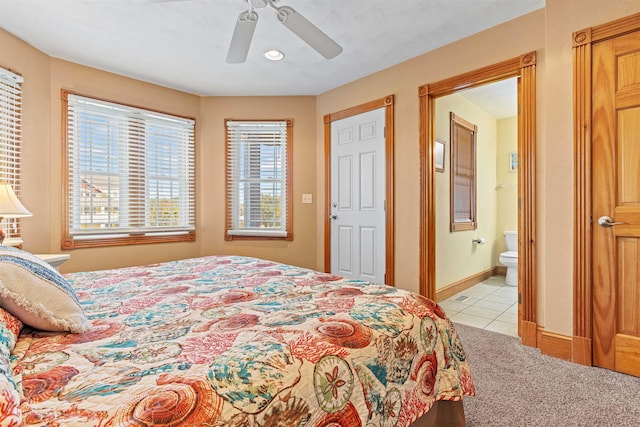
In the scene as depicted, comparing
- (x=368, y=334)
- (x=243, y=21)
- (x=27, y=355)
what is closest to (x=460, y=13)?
(x=243, y=21)

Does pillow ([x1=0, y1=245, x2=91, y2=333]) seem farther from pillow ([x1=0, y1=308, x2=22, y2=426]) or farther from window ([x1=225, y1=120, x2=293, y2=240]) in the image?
window ([x1=225, y1=120, x2=293, y2=240])

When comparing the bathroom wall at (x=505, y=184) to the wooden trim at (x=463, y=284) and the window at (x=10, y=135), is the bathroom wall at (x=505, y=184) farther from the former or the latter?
the window at (x=10, y=135)

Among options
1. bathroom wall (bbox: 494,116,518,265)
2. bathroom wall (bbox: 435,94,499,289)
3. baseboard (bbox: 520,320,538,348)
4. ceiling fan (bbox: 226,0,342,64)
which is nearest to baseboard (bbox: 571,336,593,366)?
baseboard (bbox: 520,320,538,348)

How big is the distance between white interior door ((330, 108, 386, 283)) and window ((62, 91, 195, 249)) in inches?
72.8

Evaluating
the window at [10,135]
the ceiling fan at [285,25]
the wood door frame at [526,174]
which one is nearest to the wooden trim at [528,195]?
the wood door frame at [526,174]

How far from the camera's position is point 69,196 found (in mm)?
3178

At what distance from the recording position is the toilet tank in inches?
183

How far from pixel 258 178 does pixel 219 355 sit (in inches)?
140

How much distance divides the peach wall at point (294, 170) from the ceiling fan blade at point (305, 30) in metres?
2.00

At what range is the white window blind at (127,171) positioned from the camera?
10.7 feet

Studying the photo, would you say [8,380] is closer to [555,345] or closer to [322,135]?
[555,345]

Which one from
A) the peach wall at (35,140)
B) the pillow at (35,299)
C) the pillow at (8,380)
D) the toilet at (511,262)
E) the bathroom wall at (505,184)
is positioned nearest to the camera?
the pillow at (8,380)

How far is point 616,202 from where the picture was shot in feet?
6.52

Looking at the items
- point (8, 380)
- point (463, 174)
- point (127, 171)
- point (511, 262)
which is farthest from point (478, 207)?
point (8, 380)
